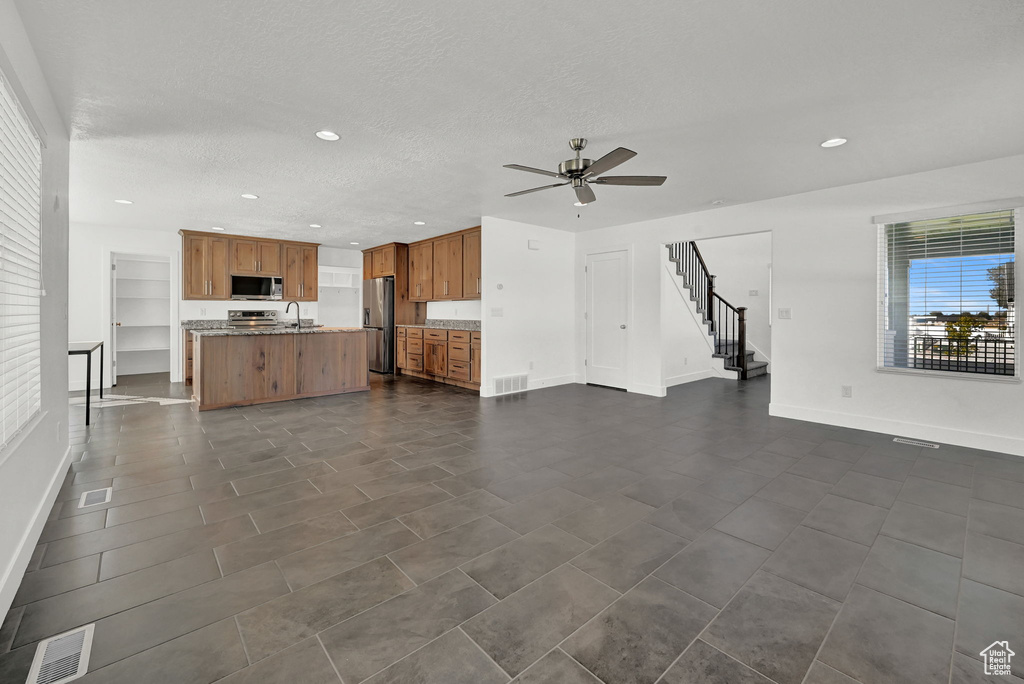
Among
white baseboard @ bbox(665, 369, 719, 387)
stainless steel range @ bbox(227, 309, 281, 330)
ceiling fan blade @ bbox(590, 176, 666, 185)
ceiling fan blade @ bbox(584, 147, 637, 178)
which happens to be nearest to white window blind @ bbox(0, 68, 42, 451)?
ceiling fan blade @ bbox(584, 147, 637, 178)

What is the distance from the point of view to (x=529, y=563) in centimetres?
205

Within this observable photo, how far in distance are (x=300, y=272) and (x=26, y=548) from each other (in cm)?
672

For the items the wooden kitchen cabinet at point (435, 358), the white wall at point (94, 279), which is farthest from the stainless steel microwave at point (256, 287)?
the wooden kitchen cabinet at point (435, 358)

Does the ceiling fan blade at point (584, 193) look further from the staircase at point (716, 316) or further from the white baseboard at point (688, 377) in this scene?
the staircase at point (716, 316)

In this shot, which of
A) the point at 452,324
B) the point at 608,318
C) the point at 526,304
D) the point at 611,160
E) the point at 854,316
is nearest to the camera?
the point at 611,160

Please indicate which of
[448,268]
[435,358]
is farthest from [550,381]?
[448,268]

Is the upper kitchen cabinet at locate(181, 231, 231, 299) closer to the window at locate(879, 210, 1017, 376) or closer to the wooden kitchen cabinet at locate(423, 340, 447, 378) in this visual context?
the wooden kitchen cabinet at locate(423, 340, 447, 378)

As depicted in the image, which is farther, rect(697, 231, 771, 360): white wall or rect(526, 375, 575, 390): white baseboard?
rect(697, 231, 771, 360): white wall

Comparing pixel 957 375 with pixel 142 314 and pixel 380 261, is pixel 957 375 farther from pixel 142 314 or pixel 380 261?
pixel 142 314

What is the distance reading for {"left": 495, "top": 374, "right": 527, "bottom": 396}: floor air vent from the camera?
6.32 metres

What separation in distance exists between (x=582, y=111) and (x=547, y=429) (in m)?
2.73

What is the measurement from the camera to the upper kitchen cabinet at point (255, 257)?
296 inches

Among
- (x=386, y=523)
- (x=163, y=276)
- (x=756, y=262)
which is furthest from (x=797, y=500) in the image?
(x=163, y=276)

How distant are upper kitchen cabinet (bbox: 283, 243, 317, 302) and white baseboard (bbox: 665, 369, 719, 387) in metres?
6.24
